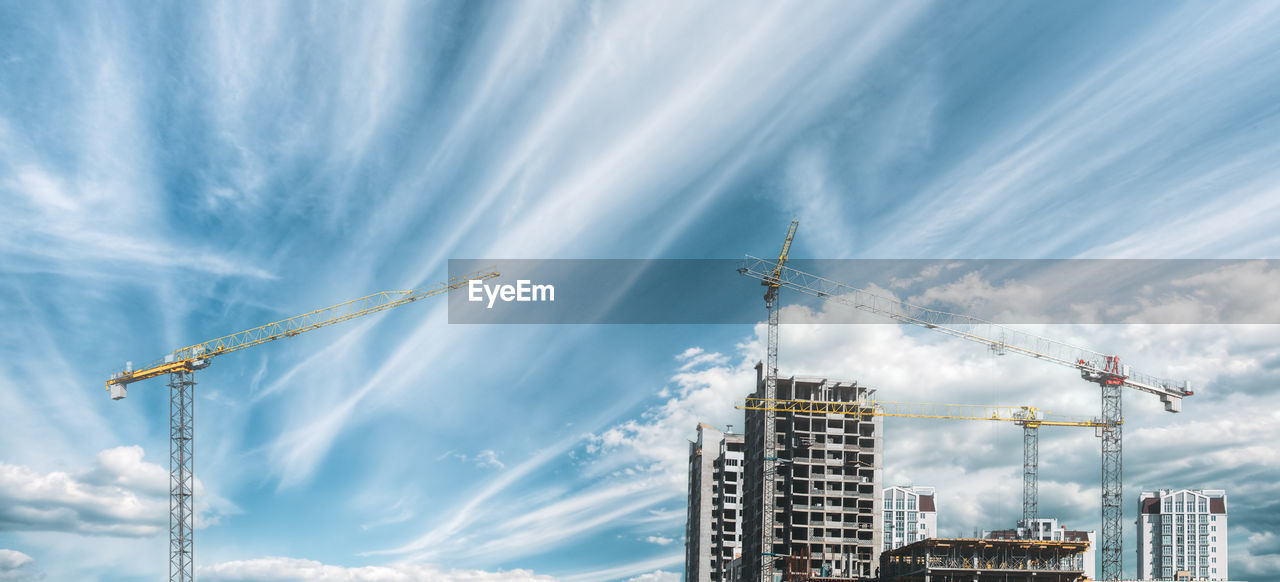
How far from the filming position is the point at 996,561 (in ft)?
393

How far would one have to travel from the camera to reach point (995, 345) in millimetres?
175500

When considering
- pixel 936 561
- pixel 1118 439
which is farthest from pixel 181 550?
pixel 1118 439

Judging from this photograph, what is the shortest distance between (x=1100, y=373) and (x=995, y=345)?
68.1 ft

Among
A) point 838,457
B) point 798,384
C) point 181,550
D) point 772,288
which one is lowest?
point 181,550

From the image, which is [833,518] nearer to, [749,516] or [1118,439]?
[749,516]

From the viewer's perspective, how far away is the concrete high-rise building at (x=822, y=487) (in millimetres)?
148375

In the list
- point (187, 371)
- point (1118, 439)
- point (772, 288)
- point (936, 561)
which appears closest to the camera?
point (936, 561)

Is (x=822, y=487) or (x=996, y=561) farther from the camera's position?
(x=822, y=487)

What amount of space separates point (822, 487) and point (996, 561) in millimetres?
35392

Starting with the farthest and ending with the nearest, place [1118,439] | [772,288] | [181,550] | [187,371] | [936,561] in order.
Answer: [1118,439], [772,288], [187,371], [181,550], [936,561]

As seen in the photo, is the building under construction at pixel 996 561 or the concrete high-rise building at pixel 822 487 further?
the concrete high-rise building at pixel 822 487

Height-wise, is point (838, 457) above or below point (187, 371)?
below

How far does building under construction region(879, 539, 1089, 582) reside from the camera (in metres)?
118

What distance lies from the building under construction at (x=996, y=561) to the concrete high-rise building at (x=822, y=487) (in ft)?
82.8
